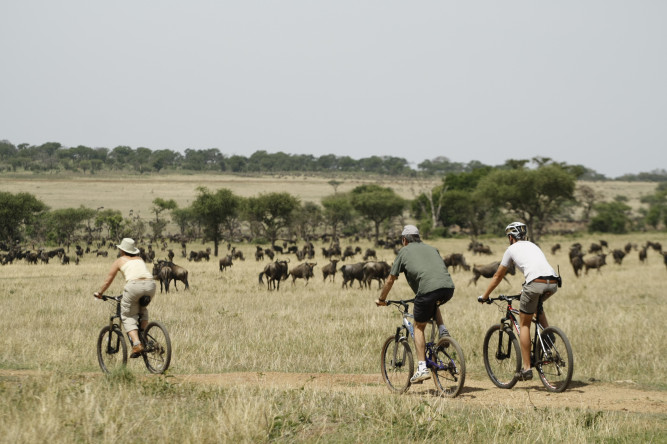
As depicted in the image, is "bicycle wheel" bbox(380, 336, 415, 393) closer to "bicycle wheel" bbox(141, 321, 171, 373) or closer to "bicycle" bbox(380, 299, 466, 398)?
"bicycle" bbox(380, 299, 466, 398)

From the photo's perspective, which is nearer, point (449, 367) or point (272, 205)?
point (449, 367)

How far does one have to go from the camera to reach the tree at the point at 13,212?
6400 cm

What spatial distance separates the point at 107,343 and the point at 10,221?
63078mm

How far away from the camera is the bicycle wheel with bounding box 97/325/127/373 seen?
941cm

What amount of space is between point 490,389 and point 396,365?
4.67 ft

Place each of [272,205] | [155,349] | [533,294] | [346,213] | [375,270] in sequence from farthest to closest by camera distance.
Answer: [346,213] → [272,205] → [375,270] → [155,349] → [533,294]

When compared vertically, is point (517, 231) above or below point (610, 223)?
above

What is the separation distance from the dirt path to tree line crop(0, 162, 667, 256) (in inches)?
1805

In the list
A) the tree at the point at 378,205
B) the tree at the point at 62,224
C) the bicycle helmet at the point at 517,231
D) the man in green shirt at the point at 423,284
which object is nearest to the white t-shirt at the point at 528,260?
the bicycle helmet at the point at 517,231

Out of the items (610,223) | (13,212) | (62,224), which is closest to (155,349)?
(13,212)

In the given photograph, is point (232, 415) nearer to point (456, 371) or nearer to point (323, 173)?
point (456, 371)

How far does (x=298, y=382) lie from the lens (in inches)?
349

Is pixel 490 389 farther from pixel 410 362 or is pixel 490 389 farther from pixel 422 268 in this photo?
pixel 422 268

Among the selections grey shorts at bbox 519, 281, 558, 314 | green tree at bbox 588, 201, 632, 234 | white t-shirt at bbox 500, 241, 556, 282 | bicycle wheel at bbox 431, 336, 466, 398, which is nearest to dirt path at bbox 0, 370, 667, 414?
bicycle wheel at bbox 431, 336, 466, 398
